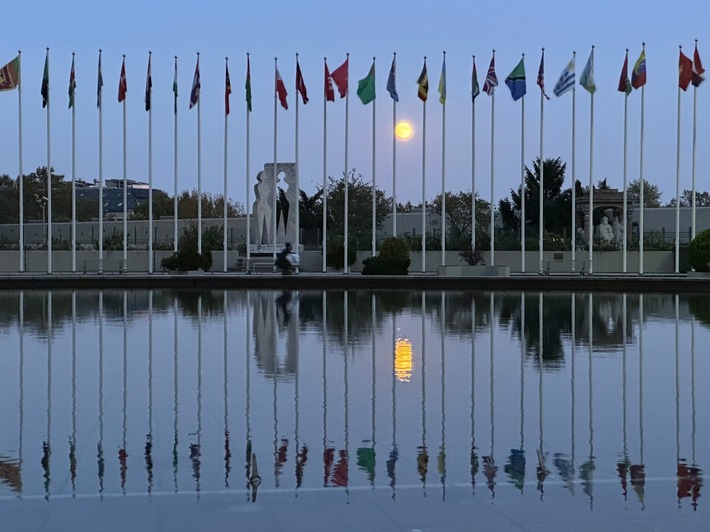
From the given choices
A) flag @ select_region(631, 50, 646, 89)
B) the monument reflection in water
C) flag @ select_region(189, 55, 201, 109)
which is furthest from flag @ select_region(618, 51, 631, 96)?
the monument reflection in water

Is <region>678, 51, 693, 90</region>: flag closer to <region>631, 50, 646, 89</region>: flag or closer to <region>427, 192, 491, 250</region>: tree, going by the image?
<region>631, 50, 646, 89</region>: flag

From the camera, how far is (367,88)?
46875mm

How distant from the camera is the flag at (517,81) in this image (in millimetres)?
45875

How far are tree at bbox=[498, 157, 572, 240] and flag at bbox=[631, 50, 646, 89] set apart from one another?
1040 inches

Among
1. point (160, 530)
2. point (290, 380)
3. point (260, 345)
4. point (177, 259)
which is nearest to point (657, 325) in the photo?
point (260, 345)

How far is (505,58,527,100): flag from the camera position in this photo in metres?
45.9

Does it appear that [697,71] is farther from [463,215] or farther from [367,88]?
[463,215]

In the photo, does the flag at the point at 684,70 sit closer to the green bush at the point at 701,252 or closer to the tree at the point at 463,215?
the green bush at the point at 701,252

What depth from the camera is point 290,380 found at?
1414 centimetres

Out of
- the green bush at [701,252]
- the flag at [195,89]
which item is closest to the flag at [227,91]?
the flag at [195,89]

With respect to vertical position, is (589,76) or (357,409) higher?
(589,76)

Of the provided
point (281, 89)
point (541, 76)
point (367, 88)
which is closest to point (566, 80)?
point (541, 76)

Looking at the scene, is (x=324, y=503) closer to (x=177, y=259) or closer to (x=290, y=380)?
(x=290, y=380)

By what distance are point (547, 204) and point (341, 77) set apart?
106ft
